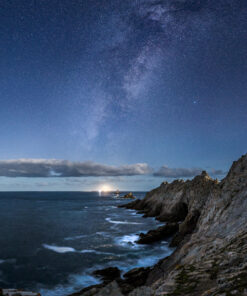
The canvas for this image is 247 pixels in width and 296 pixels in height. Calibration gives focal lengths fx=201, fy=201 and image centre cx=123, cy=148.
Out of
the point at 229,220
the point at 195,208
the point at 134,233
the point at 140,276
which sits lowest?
the point at 134,233

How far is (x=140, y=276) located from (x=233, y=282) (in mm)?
17305

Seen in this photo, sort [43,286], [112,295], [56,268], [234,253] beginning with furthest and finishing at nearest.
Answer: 1. [56,268]
2. [43,286]
3. [234,253]
4. [112,295]

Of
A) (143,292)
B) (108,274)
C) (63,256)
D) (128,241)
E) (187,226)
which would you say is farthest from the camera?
(128,241)

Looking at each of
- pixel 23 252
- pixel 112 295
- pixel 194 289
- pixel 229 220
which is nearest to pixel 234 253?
pixel 194 289

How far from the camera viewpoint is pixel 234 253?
32.1ft

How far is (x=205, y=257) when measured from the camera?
455 inches

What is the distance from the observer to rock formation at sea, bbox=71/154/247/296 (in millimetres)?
7600

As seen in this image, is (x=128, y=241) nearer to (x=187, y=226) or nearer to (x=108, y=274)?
(x=187, y=226)

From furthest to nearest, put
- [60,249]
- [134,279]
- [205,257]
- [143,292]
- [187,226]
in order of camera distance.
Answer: [60,249], [187,226], [134,279], [205,257], [143,292]

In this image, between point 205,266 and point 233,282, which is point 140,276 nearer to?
point 205,266

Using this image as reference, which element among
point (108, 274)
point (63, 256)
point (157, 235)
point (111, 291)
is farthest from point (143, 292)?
point (157, 235)

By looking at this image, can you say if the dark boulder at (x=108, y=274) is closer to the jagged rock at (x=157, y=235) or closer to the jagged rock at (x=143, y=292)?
the jagged rock at (x=157, y=235)

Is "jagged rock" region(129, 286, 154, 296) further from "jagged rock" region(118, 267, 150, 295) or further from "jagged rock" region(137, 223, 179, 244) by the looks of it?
"jagged rock" region(137, 223, 179, 244)

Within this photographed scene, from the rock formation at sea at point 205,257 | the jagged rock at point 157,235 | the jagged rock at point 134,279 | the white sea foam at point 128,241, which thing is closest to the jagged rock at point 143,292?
the rock formation at sea at point 205,257
